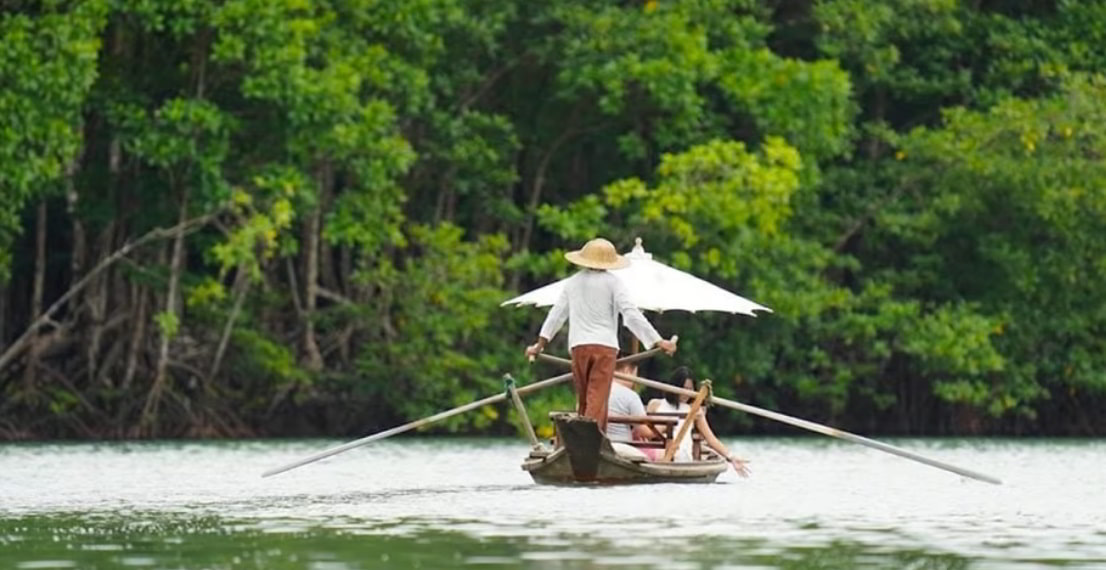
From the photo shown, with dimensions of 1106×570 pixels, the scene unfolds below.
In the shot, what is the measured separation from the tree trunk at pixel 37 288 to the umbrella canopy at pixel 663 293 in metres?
11.3

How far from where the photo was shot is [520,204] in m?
44.5

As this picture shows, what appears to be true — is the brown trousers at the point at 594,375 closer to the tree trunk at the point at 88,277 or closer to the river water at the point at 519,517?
the river water at the point at 519,517

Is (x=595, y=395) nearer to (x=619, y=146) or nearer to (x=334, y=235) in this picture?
(x=334, y=235)

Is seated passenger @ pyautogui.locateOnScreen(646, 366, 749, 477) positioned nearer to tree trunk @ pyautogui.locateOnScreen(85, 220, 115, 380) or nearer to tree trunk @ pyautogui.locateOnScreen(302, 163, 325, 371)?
tree trunk @ pyautogui.locateOnScreen(85, 220, 115, 380)

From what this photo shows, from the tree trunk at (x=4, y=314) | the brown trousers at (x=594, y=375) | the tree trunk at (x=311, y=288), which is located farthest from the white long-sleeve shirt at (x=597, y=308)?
the tree trunk at (x=4, y=314)

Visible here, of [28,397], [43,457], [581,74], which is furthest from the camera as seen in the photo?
[581,74]

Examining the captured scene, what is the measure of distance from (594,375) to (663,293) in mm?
4200

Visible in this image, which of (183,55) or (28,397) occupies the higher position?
(183,55)

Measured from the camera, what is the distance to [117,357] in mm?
39312

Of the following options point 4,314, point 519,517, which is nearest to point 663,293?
point 519,517

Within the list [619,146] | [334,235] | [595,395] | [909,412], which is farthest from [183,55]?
[595,395]

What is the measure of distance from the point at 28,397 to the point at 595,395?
49.8 feet

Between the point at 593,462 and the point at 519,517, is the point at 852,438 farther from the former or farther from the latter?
the point at 519,517

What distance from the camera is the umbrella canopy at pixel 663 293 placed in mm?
28250
